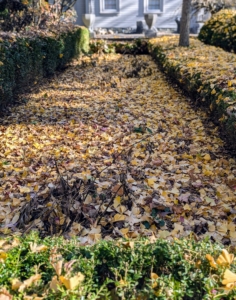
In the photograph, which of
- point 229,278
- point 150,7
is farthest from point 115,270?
point 150,7

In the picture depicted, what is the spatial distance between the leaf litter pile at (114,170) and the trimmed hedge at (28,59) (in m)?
0.42

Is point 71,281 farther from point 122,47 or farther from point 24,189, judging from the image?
point 122,47

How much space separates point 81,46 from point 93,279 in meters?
12.2

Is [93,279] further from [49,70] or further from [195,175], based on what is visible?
[49,70]

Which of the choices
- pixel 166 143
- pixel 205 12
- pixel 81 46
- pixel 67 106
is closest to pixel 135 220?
pixel 166 143

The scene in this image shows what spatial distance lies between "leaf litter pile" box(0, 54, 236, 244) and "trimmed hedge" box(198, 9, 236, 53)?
4.47 m

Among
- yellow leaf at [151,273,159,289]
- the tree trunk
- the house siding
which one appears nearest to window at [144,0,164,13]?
the house siding

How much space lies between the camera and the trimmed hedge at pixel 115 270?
4.86 feet

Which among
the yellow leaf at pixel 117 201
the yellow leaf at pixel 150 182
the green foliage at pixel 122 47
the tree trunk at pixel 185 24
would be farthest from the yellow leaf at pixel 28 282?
the green foliage at pixel 122 47

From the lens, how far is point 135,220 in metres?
3.18

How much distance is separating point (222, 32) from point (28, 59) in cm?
697

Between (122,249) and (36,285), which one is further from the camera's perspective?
(122,249)

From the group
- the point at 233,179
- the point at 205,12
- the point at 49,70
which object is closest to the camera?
the point at 233,179

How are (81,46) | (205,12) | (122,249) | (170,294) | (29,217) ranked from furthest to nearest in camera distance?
(205,12) < (81,46) < (29,217) < (122,249) < (170,294)
